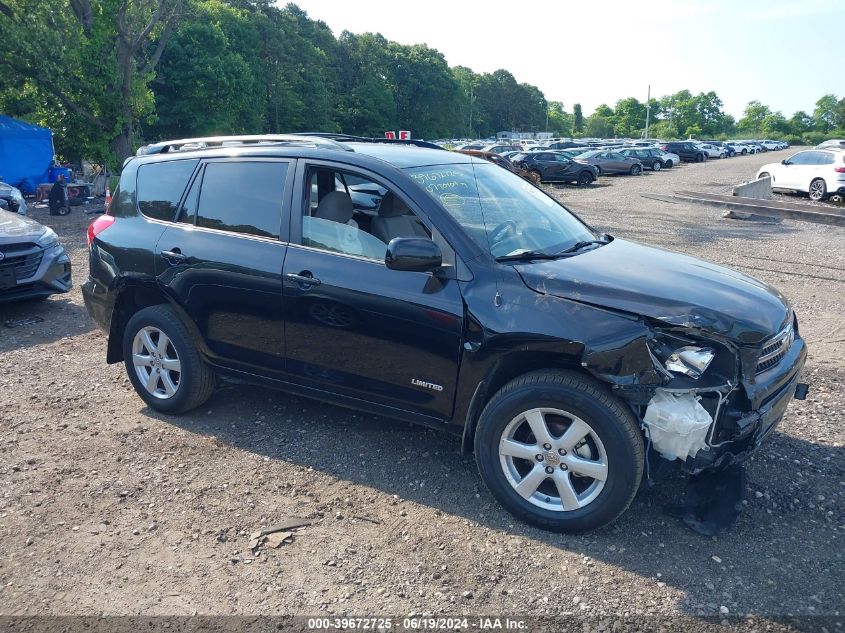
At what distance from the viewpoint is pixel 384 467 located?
13.9 feet

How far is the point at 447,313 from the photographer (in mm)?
Result: 3688

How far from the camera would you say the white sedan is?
20.5 metres

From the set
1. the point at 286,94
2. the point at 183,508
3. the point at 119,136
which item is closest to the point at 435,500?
the point at 183,508

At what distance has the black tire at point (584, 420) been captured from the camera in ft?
10.8

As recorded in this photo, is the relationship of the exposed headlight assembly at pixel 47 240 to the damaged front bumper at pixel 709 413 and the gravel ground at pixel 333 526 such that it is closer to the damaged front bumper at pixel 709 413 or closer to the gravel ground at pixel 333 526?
the gravel ground at pixel 333 526

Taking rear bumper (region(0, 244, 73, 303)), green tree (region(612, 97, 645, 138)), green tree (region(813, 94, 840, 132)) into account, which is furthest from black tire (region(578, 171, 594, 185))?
green tree (region(612, 97, 645, 138))

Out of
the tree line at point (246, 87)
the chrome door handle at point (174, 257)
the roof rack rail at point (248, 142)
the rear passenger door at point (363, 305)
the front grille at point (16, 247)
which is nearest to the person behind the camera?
the rear passenger door at point (363, 305)

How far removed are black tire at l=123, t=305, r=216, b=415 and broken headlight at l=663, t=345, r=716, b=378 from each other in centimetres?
313

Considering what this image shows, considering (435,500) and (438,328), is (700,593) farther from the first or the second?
(438,328)

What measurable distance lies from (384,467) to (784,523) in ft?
7.43

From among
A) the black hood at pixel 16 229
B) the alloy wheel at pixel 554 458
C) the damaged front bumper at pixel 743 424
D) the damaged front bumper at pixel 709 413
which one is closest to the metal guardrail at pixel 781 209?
the damaged front bumper at pixel 743 424

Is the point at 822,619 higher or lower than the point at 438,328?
lower

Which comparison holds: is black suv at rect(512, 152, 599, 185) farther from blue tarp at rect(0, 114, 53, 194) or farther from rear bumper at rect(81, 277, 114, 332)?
rear bumper at rect(81, 277, 114, 332)

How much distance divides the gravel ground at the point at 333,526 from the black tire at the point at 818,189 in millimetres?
18515
